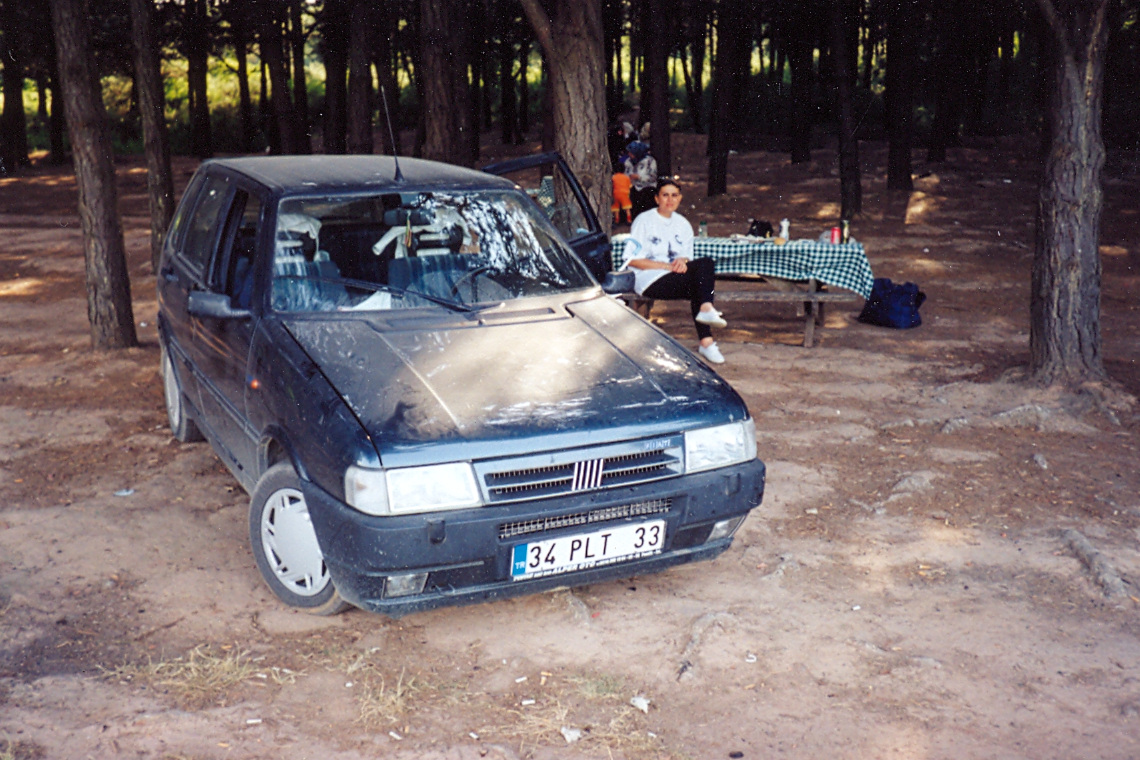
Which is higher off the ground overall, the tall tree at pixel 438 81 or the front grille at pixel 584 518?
the tall tree at pixel 438 81

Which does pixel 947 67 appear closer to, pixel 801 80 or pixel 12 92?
pixel 801 80

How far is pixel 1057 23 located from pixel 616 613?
17.9ft

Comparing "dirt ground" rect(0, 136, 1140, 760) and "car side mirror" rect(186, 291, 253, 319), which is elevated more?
"car side mirror" rect(186, 291, 253, 319)

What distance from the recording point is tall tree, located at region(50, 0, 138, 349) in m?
8.49

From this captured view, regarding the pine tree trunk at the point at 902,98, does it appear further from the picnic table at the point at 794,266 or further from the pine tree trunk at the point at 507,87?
the pine tree trunk at the point at 507,87

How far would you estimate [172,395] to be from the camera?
20.5ft

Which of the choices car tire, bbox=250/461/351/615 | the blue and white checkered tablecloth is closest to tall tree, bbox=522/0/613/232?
the blue and white checkered tablecloth

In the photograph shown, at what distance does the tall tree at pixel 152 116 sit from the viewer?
10.7 metres

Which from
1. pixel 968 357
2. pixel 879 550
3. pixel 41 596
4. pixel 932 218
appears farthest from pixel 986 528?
pixel 932 218

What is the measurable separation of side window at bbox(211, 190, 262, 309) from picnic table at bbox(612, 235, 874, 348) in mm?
4230

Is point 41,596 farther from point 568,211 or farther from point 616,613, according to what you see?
point 568,211

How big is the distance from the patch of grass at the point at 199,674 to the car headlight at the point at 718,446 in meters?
1.66

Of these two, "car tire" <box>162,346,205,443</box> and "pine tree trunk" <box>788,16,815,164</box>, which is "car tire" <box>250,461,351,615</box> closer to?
"car tire" <box>162,346,205,443</box>

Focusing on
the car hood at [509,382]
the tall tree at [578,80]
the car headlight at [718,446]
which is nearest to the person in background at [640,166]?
the tall tree at [578,80]
